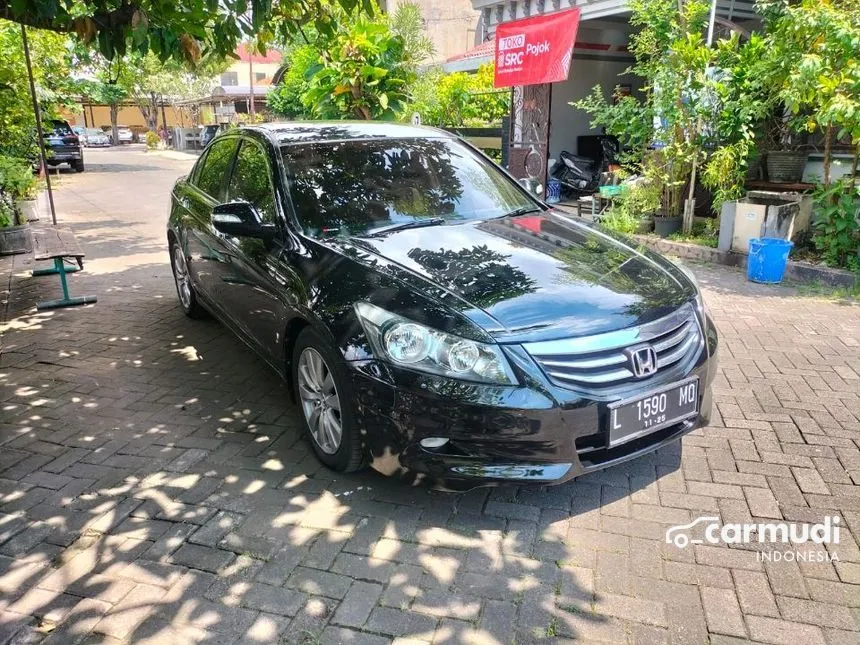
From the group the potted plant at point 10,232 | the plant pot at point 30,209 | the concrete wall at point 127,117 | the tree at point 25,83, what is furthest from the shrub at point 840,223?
the concrete wall at point 127,117

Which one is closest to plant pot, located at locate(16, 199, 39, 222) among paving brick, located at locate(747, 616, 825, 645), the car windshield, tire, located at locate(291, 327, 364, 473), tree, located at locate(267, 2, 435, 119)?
tree, located at locate(267, 2, 435, 119)

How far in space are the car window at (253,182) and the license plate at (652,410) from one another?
6.86 feet

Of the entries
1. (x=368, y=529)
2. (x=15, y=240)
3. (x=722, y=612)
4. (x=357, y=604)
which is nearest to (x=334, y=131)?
(x=368, y=529)

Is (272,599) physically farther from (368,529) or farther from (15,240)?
(15,240)

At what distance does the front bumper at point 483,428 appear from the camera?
256 cm

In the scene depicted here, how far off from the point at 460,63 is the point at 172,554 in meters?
13.8

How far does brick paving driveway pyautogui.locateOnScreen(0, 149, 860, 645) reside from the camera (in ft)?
7.67

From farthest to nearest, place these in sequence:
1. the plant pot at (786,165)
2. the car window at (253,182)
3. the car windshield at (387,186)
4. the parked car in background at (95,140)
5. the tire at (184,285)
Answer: the parked car in background at (95,140) < the plant pot at (786,165) < the tire at (184,285) < the car window at (253,182) < the car windshield at (387,186)

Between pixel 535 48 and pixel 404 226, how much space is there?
28.3 feet

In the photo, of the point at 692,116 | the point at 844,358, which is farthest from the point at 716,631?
the point at 692,116

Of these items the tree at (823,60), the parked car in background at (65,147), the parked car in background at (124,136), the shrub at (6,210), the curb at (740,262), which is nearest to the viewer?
the tree at (823,60)

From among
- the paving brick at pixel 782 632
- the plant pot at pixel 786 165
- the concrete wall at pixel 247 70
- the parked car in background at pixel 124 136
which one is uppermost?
the concrete wall at pixel 247 70

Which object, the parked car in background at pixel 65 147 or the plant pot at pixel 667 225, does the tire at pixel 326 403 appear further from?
the parked car in background at pixel 65 147

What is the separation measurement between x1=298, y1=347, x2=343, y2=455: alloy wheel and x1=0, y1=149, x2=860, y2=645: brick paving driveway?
19 cm
